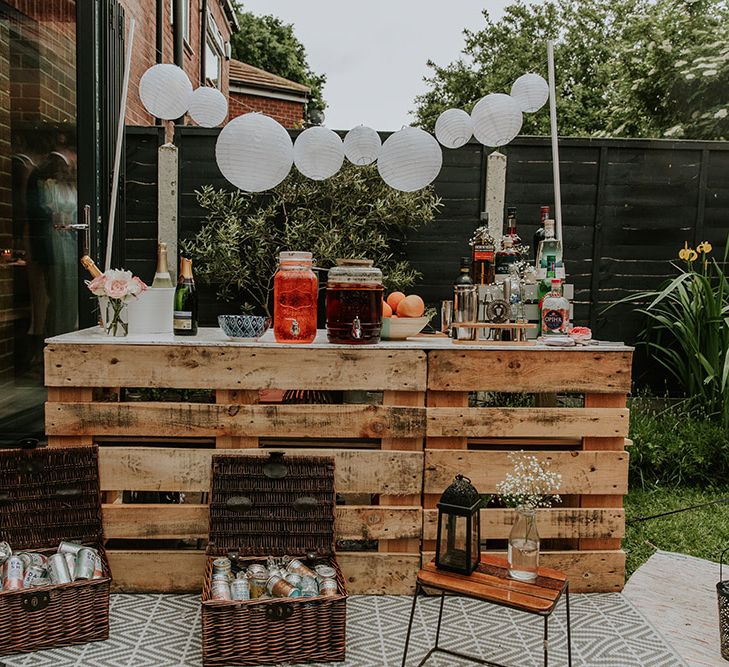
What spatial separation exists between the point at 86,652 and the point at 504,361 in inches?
65.1

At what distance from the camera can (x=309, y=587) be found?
2229 mm

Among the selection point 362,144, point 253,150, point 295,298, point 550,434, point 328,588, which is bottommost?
point 328,588

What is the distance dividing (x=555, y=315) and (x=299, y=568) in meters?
1.28

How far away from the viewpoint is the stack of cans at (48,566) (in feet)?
7.22

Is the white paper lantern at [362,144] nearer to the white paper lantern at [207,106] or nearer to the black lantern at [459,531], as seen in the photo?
the white paper lantern at [207,106]

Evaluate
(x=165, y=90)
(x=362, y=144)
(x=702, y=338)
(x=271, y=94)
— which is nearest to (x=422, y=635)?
(x=362, y=144)

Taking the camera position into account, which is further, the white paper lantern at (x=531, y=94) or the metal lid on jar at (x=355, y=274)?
the white paper lantern at (x=531, y=94)

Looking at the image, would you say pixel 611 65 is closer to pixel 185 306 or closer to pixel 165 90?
pixel 165 90

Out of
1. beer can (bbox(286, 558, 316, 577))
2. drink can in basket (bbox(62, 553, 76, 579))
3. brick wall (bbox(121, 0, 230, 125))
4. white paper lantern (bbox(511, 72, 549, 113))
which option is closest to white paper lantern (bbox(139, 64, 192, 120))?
white paper lantern (bbox(511, 72, 549, 113))

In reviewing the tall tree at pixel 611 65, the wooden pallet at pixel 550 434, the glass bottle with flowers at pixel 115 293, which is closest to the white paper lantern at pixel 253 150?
the glass bottle with flowers at pixel 115 293

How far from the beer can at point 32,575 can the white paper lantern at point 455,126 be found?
243 centimetres

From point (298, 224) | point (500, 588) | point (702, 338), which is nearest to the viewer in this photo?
point (500, 588)

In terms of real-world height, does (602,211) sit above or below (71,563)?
above

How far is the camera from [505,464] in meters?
2.61
